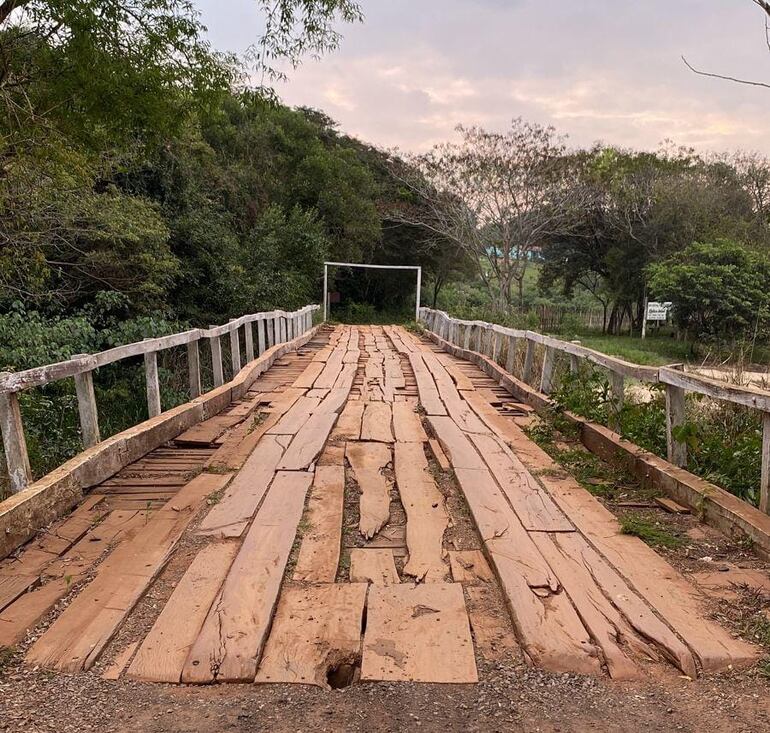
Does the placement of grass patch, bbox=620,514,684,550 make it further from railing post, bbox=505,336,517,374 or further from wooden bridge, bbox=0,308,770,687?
railing post, bbox=505,336,517,374

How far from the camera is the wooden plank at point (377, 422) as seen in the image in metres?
5.41

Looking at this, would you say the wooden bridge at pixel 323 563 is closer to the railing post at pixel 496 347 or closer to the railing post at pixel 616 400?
the railing post at pixel 616 400

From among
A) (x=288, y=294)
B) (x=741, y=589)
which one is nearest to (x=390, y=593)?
(x=741, y=589)

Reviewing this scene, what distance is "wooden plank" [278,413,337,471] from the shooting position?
14.8 ft

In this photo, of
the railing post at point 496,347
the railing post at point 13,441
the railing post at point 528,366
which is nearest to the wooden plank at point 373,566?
the railing post at point 13,441

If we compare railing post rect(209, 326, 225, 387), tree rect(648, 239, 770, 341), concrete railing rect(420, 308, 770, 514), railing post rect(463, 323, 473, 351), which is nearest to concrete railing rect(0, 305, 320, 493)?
railing post rect(209, 326, 225, 387)

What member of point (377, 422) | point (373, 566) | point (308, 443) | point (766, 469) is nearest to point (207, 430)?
point (308, 443)

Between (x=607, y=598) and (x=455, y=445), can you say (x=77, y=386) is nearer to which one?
(x=455, y=445)

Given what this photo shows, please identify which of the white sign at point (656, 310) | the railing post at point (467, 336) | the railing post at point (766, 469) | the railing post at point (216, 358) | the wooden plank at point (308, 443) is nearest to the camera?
the railing post at point (766, 469)

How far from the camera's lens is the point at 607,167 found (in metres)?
27.1

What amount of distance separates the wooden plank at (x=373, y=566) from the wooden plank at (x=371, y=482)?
0.19m

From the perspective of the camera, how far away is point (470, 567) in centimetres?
294

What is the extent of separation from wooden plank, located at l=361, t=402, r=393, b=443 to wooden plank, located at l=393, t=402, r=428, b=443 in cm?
7

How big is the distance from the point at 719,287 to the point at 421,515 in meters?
21.3
